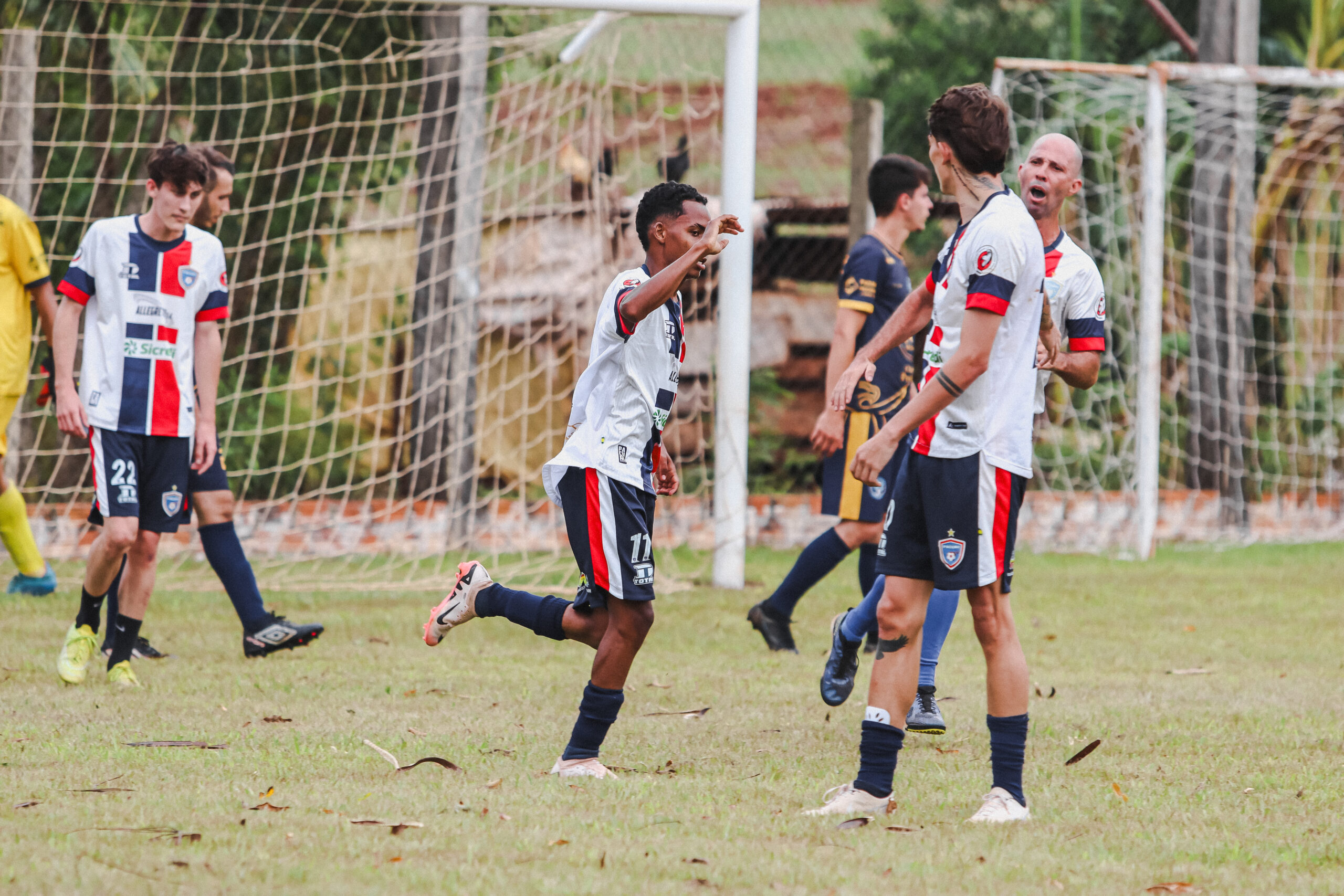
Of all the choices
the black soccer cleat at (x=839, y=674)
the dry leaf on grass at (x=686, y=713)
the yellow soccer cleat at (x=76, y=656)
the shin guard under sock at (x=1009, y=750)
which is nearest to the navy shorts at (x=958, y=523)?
the shin guard under sock at (x=1009, y=750)

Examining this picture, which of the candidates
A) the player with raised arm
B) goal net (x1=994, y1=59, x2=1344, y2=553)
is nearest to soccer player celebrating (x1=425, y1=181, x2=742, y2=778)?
the player with raised arm

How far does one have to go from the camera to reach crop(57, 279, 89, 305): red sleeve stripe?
204 inches

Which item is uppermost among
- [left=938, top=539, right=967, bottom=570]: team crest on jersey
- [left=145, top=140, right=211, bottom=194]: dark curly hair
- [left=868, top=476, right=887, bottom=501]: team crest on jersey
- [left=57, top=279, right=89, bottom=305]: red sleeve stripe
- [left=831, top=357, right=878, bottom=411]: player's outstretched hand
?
[left=145, top=140, right=211, bottom=194]: dark curly hair

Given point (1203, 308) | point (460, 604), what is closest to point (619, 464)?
point (460, 604)

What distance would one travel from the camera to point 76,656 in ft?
16.2

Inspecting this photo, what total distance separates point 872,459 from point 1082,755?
4.24 feet

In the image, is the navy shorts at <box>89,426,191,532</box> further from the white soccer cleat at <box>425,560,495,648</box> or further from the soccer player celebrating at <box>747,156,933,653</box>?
the soccer player celebrating at <box>747,156,933,653</box>

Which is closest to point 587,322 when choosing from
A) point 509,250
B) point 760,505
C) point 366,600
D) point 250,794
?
point 509,250

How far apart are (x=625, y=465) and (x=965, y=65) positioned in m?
12.9

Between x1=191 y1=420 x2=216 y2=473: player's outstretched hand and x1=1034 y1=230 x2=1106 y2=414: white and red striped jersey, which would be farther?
x1=191 y1=420 x2=216 y2=473: player's outstretched hand

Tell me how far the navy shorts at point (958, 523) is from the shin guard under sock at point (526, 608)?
3.02 feet

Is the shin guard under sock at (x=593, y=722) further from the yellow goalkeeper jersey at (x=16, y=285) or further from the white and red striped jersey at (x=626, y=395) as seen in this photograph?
the yellow goalkeeper jersey at (x=16, y=285)

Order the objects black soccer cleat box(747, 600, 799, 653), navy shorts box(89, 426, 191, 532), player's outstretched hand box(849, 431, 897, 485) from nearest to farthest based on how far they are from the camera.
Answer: player's outstretched hand box(849, 431, 897, 485) → navy shorts box(89, 426, 191, 532) → black soccer cleat box(747, 600, 799, 653)

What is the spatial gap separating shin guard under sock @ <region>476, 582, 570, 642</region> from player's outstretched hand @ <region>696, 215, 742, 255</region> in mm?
1045
